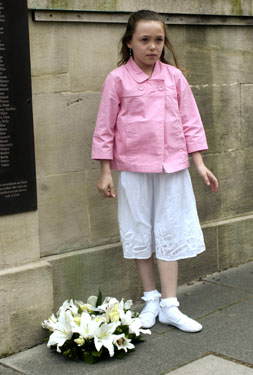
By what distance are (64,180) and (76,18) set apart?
1068 millimetres

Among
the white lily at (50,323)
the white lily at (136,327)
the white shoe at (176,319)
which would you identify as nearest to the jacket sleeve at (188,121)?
the white shoe at (176,319)

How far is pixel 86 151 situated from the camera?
188 inches

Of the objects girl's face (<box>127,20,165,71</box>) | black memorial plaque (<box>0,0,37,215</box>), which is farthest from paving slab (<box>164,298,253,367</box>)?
girl's face (<box>127,20,165,71</box>)

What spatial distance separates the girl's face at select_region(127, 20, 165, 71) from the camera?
169 inches

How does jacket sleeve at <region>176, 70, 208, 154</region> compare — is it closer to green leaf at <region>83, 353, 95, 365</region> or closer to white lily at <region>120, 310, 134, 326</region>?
white lily at <region>120, 310, 134, 326</region>

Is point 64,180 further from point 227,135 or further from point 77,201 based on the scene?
point 227,135

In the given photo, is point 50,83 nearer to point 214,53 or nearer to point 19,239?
point 19,239

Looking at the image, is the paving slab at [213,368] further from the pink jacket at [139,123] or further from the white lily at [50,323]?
the pink jacket at [139,123]

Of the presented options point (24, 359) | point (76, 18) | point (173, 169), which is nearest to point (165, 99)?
point (173, 169)

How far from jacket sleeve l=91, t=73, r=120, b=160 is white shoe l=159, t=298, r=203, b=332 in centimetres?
105

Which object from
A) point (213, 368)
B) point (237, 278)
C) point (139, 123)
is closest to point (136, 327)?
point (213, 368)

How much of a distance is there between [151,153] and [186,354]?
1239mm

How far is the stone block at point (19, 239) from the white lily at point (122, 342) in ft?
2.47

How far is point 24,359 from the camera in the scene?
13.7 ft
